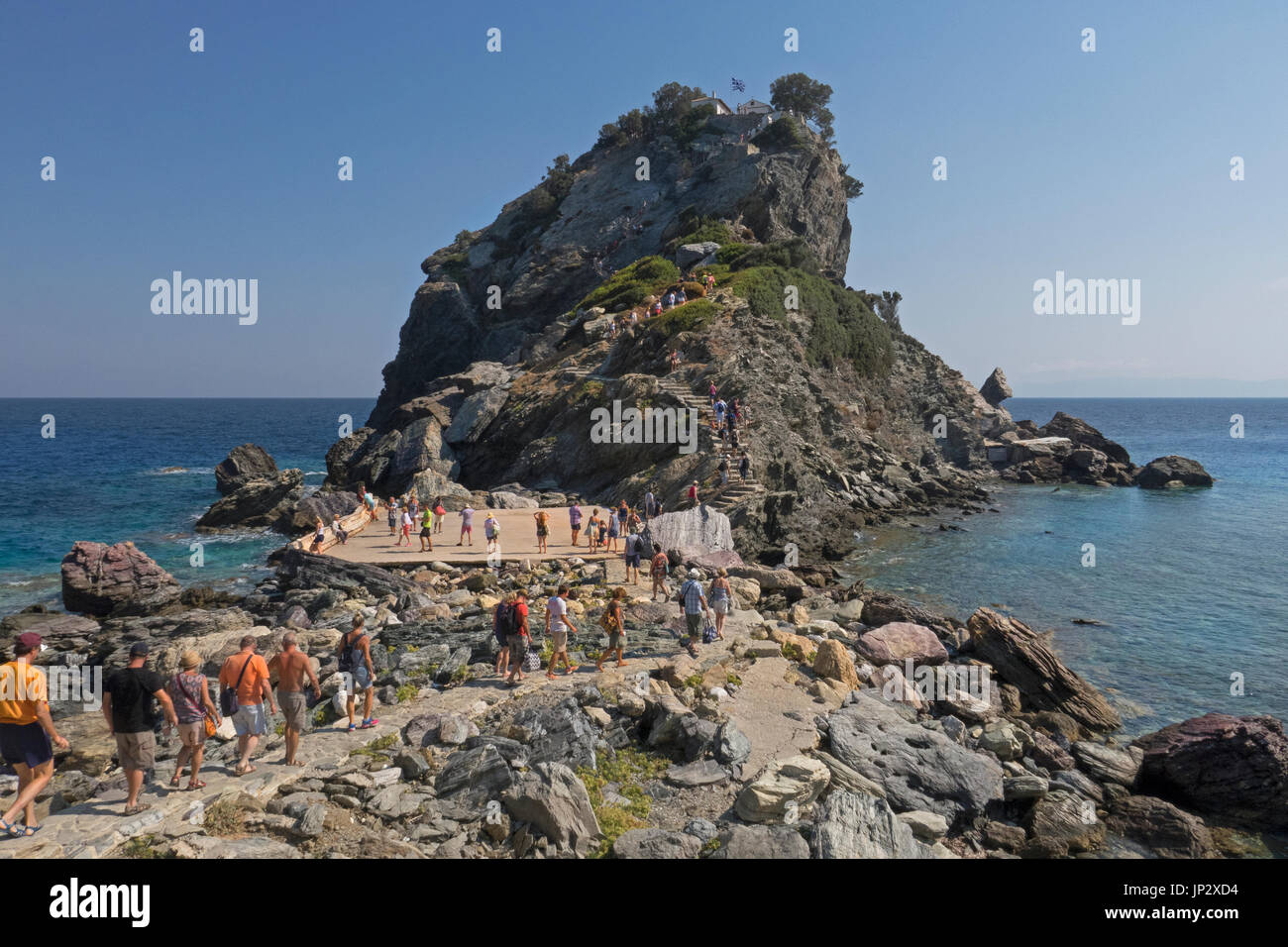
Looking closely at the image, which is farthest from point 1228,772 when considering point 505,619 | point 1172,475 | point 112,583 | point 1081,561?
point 1172,475

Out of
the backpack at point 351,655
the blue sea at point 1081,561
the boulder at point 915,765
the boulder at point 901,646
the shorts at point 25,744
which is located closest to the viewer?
the shorts at point 25,744

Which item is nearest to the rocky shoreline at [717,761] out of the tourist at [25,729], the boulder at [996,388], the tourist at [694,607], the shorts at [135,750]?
the tourist at [25,729]

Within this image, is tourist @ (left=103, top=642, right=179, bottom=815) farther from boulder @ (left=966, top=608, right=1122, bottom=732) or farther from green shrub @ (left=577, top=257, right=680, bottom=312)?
green shrub @ (left=577, top=257, right=680, bottom=312)

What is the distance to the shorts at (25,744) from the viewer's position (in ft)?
25.6

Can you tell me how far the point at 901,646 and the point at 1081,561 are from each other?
66.8ft

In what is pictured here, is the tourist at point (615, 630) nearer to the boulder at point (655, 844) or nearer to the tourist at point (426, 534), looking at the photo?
the boulder at point (655, 844)

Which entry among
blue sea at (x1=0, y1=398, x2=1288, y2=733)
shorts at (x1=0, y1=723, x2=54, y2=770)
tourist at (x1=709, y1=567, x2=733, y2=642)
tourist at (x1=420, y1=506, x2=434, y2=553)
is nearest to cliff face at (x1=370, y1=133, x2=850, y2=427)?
blue sea at (x1=0, y1=398, x2=1288, y2=733)

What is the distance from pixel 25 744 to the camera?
310 inches

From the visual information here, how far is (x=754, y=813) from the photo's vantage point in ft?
29.9

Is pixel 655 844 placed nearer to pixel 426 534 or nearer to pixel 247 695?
pixel 247 695

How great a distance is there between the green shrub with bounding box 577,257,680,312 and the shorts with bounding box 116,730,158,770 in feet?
155

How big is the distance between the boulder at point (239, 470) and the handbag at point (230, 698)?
50000 mm
